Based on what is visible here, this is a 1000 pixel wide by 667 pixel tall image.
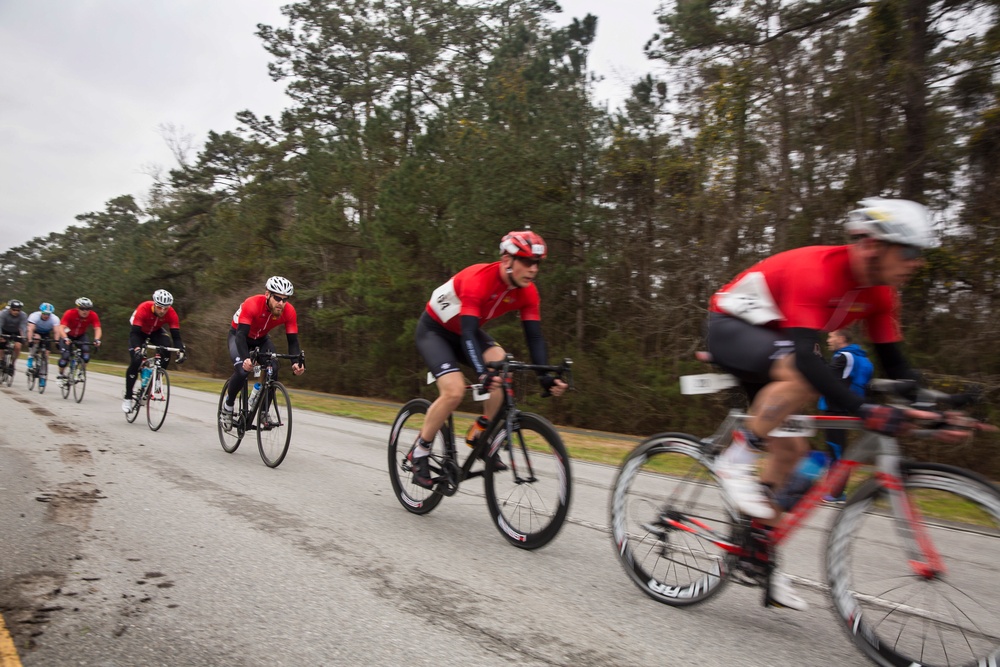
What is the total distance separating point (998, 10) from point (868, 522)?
40.6 ft

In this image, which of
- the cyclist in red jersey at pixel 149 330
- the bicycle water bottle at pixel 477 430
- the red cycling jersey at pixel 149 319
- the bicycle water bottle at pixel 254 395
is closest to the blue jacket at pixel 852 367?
the bicycle water bottle at pixel 477 430

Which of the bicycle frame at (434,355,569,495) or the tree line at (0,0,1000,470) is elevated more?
the tree line at (0,0,1000,470)

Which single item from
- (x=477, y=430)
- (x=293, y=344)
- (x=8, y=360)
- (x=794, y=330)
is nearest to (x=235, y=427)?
(x=293, y=344)

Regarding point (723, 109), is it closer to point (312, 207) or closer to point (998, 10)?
point (998, 10)

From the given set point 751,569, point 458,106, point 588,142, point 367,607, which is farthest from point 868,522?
point 458,106

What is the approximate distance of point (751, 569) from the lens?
3.22m

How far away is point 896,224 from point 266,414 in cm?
662

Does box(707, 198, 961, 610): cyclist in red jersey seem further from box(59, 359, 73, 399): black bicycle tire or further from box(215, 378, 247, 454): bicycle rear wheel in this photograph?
box(59, 359, 73, 399): black bicycle tire

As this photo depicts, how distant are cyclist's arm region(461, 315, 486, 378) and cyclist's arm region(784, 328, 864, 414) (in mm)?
2064

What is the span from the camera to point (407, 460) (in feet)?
17.8

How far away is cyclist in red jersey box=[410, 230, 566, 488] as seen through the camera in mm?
4594

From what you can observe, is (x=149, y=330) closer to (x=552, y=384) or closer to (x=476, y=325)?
(x=476, y=325)

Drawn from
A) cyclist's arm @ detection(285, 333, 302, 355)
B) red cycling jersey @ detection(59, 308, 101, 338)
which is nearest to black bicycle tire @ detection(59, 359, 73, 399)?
red cycling jersey @ detection(59, 308, 101, 338)

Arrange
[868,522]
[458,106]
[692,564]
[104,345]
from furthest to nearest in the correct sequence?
[104,345], [458,106], [692,564], [868,522]
